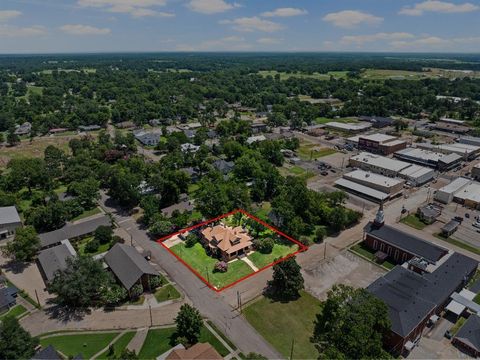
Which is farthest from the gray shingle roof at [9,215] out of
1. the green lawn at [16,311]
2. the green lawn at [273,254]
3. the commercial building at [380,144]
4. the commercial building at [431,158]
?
the commercial building at [431,158]

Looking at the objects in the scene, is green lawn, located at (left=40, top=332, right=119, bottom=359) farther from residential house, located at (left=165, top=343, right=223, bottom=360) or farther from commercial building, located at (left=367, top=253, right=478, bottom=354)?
commercial building, located at (left=367, top=253, right=478, bottom=354)

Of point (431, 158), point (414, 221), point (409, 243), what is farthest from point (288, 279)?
point (431, 158)

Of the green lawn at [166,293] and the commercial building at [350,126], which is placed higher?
the commercial building at [350,126]

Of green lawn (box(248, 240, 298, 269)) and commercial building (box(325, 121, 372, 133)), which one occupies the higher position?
commercial building (box(325, 121, 372, 133))

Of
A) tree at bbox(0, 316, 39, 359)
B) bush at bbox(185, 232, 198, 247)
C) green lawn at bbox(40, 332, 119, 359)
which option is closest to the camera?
tree at bbox(0, 316, 39, 359)

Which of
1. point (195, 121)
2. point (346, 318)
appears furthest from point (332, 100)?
point (346, 318)

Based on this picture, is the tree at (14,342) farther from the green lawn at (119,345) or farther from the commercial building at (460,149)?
the commercial building at (460,149)

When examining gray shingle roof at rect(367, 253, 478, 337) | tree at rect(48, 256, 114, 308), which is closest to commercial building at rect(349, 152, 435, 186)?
gray shingle roof at rect(367, 253, 478, 337)

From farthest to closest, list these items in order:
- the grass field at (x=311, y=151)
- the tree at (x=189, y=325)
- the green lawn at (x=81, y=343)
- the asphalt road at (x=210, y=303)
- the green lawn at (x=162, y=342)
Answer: the grass field at (x=311, y=151), the asphalt road at (x=210, y=303), the tree at (x=189, y=325), the green lawn at (x=81, y=343), the green lawn at (x=162, y=342)
